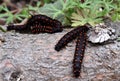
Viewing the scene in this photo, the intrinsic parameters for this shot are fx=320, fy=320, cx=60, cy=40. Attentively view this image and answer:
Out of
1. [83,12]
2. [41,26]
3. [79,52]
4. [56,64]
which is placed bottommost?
[56,64]

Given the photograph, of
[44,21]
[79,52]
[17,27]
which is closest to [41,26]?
[44,21]

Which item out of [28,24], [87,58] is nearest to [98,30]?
[87,58]

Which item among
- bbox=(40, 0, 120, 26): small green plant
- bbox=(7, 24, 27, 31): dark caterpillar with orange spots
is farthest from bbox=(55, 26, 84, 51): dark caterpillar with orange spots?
bbox=(7, 24, 27, 31): dark caterpillar with orange spots

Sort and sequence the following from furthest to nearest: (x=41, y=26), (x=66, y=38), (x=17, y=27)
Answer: (x=17, y=27), (x=41, y=26), (x=66, y=38)

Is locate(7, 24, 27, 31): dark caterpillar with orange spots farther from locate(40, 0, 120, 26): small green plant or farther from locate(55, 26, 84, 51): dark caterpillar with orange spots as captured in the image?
locate(55, 26, 84, 51): dark caterpillar with orange spots

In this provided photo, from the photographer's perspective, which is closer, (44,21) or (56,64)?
(56,64)

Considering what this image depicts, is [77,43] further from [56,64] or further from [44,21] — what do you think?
[44,21]

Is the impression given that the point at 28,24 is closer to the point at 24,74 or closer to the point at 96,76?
the point at 24,74

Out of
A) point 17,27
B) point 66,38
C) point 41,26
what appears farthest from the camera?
point 17,27

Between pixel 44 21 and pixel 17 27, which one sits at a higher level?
pixel 44 21
